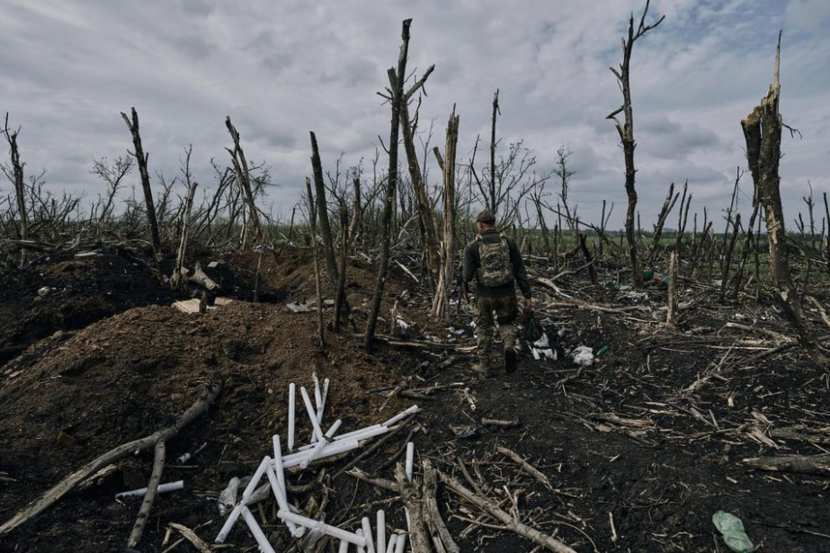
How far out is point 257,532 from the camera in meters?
3.32

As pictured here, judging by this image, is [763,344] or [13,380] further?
[763,344]

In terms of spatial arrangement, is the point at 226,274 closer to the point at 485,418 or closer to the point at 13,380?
the point at 13,380

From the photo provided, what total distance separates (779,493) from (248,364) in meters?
4.54

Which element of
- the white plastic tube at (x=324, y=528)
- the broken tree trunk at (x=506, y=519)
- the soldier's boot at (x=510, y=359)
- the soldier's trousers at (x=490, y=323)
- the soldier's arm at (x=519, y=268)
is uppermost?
the soldier's arm at (x=519, y=268)

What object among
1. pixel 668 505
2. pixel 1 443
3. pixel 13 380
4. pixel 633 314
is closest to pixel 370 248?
pixel 633 314

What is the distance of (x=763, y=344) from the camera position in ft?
17.5

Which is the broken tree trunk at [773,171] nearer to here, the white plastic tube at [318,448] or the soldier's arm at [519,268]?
the soldier's arm at [519,268]

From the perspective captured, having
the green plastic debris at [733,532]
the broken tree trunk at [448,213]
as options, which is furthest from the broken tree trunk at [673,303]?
the green plastic debris at [733,532]

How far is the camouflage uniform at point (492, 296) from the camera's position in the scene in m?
5.35

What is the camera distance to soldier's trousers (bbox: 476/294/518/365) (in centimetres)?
542

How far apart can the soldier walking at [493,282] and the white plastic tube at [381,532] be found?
2386 mm

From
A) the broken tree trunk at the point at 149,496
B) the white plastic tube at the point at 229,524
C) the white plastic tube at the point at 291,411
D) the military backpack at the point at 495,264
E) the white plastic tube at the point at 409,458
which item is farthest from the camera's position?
the military backpack at the point at 495,264

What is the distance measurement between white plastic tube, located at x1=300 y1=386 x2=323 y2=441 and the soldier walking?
75.0 inches

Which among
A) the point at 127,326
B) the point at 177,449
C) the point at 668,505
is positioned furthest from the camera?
the point at 127,326
